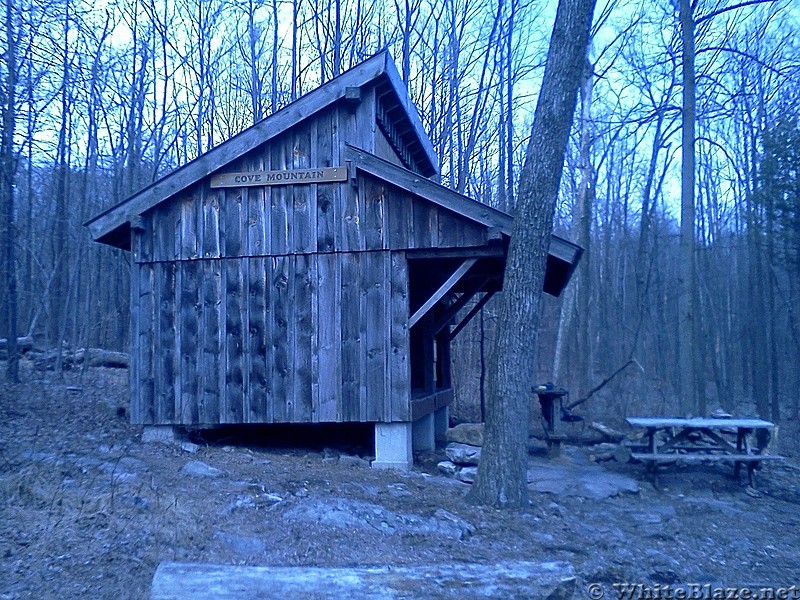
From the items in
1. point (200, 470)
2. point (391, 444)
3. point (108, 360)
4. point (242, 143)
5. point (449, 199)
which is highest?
point (242, 143)

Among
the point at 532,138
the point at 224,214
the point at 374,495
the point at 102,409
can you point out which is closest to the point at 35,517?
the point at 374,495

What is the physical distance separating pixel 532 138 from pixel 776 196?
14.5 metres

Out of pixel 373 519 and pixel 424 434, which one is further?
pixel 424 434

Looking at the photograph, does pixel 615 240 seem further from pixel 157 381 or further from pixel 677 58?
pixel 157 381

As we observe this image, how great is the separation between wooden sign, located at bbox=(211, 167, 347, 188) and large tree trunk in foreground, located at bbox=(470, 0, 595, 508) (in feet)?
11.3

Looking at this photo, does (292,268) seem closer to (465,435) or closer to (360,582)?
(465,435)

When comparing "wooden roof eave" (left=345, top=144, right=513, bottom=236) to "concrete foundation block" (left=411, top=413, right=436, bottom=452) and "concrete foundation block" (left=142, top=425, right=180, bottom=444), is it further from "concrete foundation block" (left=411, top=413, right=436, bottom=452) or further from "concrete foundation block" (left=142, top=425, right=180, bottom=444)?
"concrete foundation block" (left=142, top=425, right=180, bottom=444)

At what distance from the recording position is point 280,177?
37.4 feet

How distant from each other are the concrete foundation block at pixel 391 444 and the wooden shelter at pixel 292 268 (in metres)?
0.02

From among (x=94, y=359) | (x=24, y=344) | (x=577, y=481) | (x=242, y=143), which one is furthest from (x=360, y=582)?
(x=24, y=344)

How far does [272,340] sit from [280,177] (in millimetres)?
2439

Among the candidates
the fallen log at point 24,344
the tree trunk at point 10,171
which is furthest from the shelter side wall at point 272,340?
the fallen log at point 24,344

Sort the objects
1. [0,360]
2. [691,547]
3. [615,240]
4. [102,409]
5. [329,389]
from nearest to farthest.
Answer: [691,547] → [329,389] → [102,409] → [0,360] → [615,240]

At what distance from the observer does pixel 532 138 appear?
8.92 m
